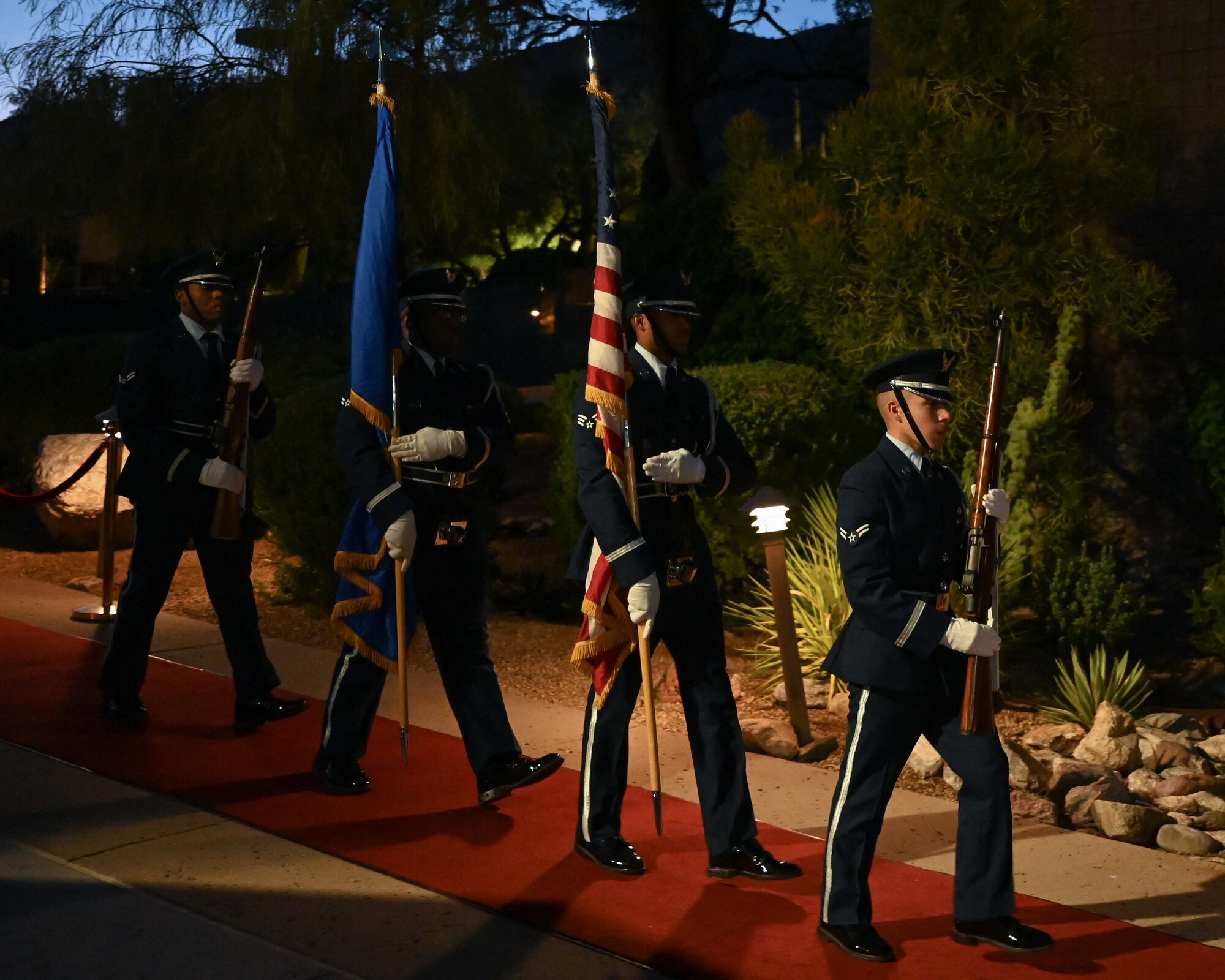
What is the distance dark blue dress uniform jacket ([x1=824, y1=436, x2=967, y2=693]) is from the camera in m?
4.24

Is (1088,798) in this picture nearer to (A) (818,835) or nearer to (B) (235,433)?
(A) (818,835)

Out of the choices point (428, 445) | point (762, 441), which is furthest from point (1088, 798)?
point (762, 441)

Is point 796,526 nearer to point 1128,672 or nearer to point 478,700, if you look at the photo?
point 1128,672

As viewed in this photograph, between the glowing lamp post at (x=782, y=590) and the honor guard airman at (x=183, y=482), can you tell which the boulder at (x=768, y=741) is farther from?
the honor guard airman at (x=183, y=482)

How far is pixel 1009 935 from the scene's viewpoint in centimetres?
427

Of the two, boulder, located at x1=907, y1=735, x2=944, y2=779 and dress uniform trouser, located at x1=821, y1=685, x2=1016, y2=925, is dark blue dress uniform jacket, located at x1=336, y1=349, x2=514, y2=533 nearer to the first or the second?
dress uniform trouser, located at x1=821, y1=685, x2=1016, y2=925

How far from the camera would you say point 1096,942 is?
4.42 meters

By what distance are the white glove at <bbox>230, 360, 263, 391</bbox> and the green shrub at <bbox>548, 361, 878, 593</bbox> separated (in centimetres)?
247

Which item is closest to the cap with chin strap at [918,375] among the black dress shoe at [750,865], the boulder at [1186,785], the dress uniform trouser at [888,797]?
the dress uniform trouser at [888,797]

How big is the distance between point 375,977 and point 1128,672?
563 centimetres

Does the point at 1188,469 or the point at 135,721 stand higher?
the point at 1188,469

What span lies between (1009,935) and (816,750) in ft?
8.23

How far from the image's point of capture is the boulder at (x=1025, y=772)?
248 inches

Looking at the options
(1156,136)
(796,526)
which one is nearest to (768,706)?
(796,526)
